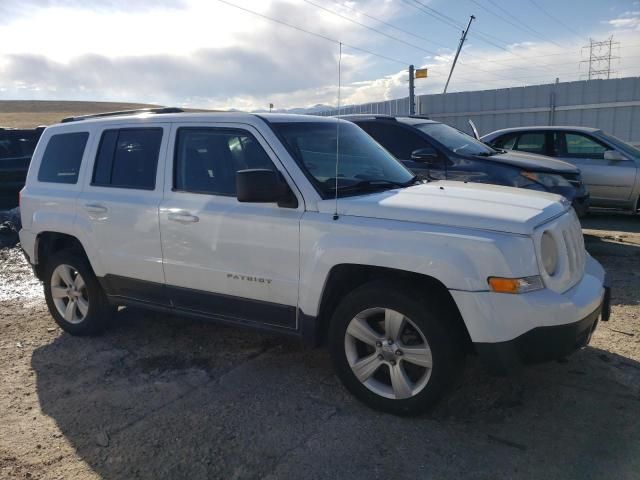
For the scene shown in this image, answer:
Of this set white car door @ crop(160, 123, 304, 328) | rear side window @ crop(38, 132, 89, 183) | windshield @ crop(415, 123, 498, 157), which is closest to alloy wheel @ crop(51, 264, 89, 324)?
rear side window @ crop(38, 132, 89, 183)

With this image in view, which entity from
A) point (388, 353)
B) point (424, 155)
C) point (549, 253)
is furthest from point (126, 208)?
point (424, 155)

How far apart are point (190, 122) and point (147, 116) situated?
0.58 m

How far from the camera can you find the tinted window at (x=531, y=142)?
1005cm

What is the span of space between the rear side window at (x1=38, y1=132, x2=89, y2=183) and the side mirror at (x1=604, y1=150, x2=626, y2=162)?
321 inches

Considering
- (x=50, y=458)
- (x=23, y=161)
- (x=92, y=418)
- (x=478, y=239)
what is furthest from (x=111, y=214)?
(x=23, y=161)

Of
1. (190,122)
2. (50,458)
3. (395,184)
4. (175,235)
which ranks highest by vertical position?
(190,122)

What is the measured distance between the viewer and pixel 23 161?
9906 mm

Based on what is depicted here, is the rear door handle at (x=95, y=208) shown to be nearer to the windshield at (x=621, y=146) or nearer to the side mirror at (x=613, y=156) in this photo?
the side mirror at (x=613, y=156)

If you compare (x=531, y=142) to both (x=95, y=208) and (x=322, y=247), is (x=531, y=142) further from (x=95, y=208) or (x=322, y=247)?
(x=95, y=208)

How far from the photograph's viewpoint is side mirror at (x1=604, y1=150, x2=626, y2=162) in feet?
30.9

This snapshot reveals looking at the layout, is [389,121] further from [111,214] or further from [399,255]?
[399,255]

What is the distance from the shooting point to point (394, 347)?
3.42 m

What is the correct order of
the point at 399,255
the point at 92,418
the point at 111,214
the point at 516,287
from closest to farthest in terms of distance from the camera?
the point at 516,287
the point at 399,255
the point at 92,418
the point at 111,214

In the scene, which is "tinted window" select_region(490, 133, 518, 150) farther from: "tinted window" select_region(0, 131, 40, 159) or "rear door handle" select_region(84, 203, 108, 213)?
"tinted window" select_region(0, 131, 40, 159)
